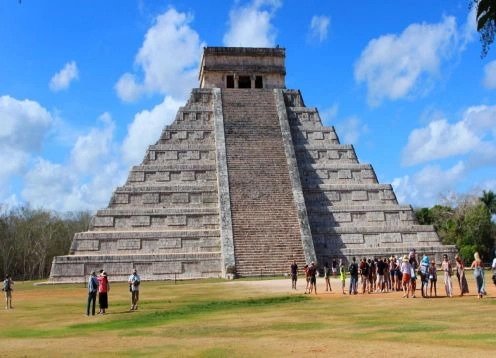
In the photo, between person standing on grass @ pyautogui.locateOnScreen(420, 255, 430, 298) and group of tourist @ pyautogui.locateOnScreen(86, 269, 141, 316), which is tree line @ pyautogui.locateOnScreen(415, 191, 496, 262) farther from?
group of tourist @ pyautogui.locateOnScreen(86, 269, 141, 316)

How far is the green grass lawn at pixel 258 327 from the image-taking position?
9688 millimetres

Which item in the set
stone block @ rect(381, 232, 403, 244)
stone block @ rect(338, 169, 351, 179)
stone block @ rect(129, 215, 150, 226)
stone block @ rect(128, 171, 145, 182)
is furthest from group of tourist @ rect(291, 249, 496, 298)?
stone block @ rect(128, 171, 145, 182)

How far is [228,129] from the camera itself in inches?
1437

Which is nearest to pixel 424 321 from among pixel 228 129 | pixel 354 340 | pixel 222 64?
pixel 354 340

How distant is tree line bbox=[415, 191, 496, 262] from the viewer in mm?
51219

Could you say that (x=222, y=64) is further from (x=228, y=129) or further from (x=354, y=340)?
(x=354, y=340)

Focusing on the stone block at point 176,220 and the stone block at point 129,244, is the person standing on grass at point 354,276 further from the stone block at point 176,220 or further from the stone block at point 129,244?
the stone block at point 129,244

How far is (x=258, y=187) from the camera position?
3262cm

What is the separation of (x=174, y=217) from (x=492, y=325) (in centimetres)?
2255

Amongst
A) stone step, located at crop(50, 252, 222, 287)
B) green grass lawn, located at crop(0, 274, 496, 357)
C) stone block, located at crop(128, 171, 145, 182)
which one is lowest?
green grass lawn, located at crop(0, 274, 496, 357)

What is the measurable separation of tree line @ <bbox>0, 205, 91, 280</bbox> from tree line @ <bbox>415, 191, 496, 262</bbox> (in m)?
35.2

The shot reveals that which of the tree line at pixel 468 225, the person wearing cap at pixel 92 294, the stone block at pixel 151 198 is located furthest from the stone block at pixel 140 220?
the tree line at pixel 468 225

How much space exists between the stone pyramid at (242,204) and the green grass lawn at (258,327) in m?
9.13

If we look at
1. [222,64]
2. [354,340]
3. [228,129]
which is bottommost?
[354,340]
